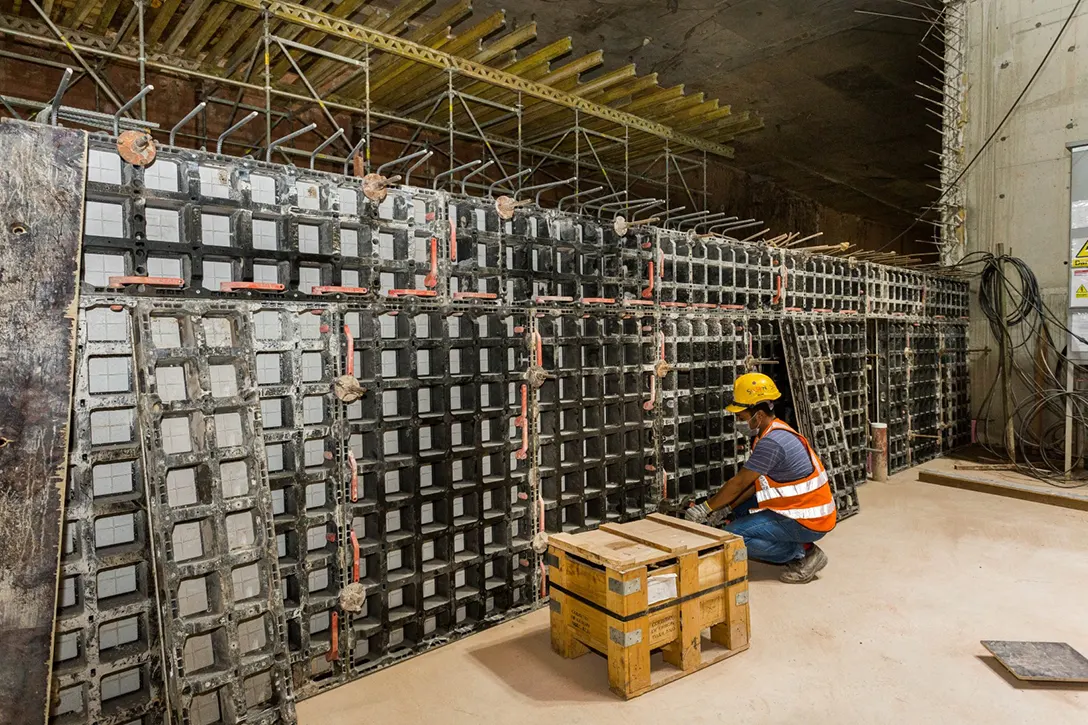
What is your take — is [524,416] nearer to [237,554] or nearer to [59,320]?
[237,554]

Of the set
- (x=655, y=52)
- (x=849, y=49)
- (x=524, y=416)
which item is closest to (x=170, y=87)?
(x=524, y=416)

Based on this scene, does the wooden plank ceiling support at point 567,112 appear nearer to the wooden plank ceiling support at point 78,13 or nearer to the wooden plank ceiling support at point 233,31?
the wooden plank ceiling support at point 233,31

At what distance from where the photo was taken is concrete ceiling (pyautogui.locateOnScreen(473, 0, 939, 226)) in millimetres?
8539

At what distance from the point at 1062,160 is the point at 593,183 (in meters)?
7.12

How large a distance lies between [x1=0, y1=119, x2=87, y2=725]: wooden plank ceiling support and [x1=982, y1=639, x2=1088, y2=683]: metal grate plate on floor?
5348 millimetres

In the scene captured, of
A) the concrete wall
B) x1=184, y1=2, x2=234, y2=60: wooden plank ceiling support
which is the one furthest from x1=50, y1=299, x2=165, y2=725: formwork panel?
the concrete wall

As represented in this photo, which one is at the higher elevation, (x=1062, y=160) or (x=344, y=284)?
(x=1062, y=160)

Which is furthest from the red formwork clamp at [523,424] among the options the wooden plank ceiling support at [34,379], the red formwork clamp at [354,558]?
the wooden plank ceiling support at [34,379]

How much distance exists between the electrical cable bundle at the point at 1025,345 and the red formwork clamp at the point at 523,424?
8176 millimetres

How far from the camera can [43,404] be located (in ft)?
10.6

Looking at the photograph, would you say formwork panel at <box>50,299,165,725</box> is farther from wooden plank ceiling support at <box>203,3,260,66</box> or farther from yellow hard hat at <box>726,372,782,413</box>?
yellow hard hat at <box>726,372,782,413</box>

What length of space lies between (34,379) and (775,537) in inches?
206

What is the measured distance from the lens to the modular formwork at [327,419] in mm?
3488

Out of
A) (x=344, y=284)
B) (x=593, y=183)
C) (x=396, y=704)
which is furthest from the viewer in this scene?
(x=593, y=183)
